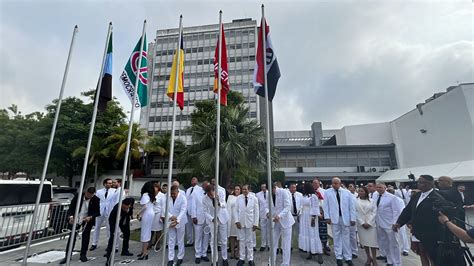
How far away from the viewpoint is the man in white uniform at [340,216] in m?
5.58

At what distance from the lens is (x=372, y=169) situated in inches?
1067

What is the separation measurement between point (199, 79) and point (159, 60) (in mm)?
9813

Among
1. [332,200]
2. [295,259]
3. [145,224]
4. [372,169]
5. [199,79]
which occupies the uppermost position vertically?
[199,79]

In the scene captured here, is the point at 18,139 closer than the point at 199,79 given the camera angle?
Yes

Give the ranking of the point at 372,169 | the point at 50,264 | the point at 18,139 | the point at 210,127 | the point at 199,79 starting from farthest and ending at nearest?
the point at 199,79, the point at 372,169, the point at 18,139, the point at 210,127, the point at 50,264

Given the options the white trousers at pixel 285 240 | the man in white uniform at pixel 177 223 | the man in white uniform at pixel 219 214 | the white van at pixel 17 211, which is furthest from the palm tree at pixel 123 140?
the white trousers at pixel 285 240

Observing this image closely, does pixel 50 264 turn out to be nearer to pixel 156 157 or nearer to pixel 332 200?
pixel 332 200

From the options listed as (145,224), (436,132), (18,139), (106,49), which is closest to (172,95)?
(106,49)

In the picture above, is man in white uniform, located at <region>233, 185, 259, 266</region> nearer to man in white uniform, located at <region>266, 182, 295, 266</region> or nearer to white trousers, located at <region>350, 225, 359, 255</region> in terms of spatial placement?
man in white uniform, located at <region>266, 182, 295, 266</region>

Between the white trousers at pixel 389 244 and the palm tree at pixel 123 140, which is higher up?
the palm tree at pixel 123 140

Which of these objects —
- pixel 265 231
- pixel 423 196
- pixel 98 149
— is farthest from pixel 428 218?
pixel 98 149

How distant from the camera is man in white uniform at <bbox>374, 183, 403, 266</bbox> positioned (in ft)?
17.6

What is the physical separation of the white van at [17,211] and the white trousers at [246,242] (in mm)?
6845

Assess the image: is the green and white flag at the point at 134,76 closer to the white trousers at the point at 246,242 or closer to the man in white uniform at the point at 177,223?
the man in white uniform at the point at 177,223
